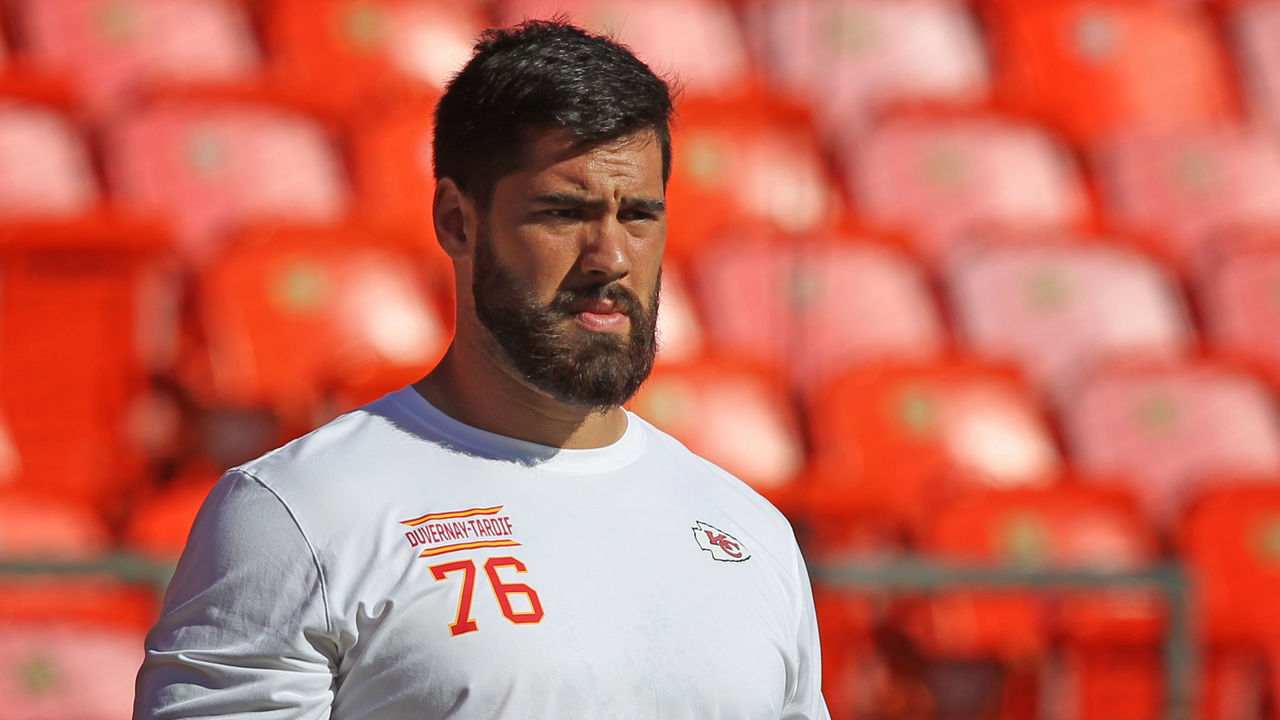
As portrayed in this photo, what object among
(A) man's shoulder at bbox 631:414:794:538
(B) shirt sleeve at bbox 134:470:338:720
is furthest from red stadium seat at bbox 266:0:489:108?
(B) shirt sleeve at bbox 134:470:338:720

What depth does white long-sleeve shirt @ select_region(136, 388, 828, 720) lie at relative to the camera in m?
1.18

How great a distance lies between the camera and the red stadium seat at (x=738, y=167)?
15.6 ft

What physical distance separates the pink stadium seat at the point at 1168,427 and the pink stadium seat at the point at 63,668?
7.67 feet

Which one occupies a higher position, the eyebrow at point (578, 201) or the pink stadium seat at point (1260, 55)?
the eyebrow at point (578, 201)

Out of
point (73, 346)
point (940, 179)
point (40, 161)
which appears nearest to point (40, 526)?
point (73, 346)

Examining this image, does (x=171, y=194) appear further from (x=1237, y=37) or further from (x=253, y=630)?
(x=1237, y=37)

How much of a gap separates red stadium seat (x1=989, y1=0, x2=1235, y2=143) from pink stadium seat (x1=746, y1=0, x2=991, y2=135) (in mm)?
229

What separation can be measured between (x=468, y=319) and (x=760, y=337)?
2.97m

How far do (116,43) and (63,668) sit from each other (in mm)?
2517

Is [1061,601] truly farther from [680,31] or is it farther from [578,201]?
[680,31]

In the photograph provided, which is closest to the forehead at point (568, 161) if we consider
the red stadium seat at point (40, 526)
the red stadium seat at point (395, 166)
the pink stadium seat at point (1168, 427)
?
the red stadium seat at point (40, 526)

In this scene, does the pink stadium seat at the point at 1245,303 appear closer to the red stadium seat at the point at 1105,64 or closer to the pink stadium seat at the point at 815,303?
the pink stadium seat at the point at 815,303

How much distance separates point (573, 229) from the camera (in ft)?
4.25

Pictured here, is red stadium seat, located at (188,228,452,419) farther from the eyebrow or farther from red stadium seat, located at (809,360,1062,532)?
the eyebrow
